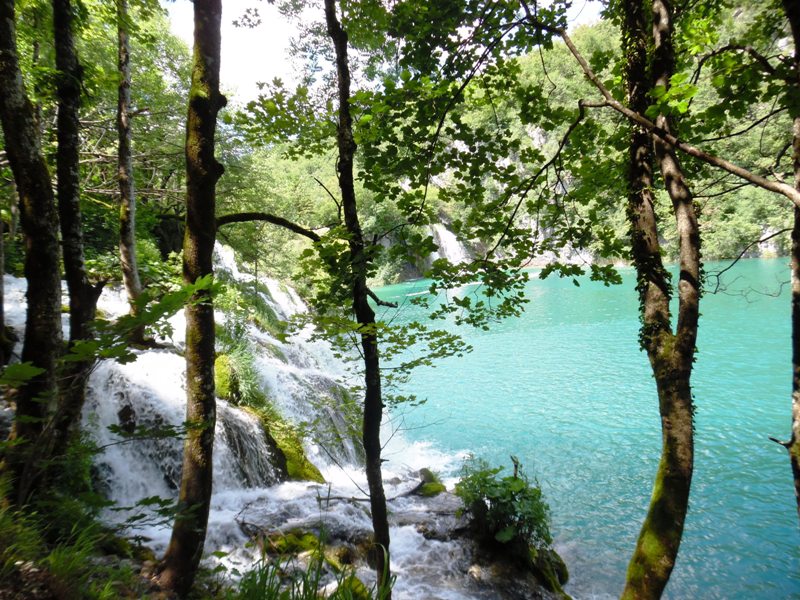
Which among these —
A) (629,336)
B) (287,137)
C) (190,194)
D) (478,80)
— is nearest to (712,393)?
(629,336)

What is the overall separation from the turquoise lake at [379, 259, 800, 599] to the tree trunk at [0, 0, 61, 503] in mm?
3045

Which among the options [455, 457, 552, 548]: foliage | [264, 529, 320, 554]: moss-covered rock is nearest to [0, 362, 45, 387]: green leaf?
[264, 529, 320, 554]: moss-covered rock

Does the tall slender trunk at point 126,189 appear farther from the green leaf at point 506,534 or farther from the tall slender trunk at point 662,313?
the tall slender trunk at point 662,313

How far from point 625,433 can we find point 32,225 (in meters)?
11.6

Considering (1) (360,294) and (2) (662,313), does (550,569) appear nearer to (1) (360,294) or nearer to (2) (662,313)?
(2) (662,313)

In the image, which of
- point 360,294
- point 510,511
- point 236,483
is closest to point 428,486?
point 510,511

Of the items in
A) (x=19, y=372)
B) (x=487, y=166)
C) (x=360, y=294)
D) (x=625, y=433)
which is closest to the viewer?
(x=19, y=372)

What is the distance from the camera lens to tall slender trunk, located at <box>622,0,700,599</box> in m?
2.80

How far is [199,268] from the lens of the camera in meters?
3.22

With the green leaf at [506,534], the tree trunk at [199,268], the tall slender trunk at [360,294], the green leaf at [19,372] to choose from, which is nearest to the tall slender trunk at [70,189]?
the tree trunk at [199,268]

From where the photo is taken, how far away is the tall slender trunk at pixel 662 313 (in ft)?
9.18

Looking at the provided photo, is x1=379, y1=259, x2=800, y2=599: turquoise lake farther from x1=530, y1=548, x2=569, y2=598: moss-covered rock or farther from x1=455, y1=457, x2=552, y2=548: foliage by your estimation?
x1=455, y1=457, x2=552, y2=548: foliage

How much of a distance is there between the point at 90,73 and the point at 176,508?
468 centimetres

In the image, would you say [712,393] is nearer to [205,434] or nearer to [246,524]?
[246,524]
